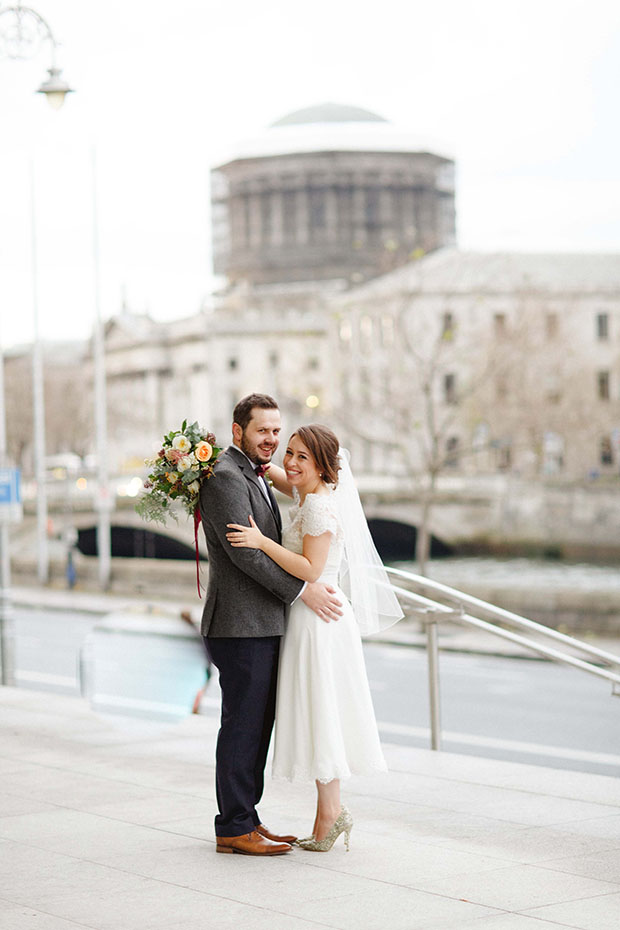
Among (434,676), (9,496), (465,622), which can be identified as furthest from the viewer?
(9,496)

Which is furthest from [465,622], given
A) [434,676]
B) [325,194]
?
[325,194]

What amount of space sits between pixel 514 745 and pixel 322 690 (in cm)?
976

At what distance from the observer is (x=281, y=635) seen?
21.6 feet

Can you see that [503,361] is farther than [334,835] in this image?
Yes

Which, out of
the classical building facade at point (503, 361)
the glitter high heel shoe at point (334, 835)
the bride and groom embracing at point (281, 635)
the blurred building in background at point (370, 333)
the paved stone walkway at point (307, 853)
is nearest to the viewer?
the paved stone walkway at point (307, 853)

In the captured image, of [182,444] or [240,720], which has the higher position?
[182,444]

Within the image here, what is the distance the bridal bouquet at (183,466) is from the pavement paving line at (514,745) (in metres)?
7.99

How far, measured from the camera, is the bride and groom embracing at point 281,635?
6.41 m

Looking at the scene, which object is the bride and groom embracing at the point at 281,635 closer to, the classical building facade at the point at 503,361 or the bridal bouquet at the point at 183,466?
the bridal bouquet at the point at 183,466

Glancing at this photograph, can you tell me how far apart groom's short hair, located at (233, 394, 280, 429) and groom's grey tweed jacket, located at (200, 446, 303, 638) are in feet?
0.50

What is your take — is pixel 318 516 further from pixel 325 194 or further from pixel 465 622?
pixel 325 194

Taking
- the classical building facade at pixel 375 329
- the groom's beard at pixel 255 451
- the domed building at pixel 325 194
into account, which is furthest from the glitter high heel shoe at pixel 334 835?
the domed building at pixel 325 194

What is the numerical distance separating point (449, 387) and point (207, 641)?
85050mm

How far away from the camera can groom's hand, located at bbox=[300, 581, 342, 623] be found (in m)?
6.43
